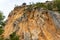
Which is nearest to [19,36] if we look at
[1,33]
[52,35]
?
[52,35]

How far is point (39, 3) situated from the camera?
1682 inches

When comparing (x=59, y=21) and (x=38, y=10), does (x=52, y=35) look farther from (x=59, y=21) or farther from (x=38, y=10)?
(x=38, y=10)

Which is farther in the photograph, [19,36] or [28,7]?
[28,7]

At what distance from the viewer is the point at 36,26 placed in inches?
1506

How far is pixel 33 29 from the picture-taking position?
38.1m

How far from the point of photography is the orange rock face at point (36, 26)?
120 ft

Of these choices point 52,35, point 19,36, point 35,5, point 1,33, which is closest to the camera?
point 52,35

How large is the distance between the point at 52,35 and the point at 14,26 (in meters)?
8.73

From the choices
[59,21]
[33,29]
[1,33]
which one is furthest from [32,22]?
[1,33]

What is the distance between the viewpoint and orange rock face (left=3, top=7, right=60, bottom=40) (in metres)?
36.7

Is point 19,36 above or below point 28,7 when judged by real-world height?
below

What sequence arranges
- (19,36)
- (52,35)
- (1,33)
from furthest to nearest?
(1,33)
(19,36)
(52,35)

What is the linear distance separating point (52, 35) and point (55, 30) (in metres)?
1.05

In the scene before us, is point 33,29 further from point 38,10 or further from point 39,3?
point 39,3
